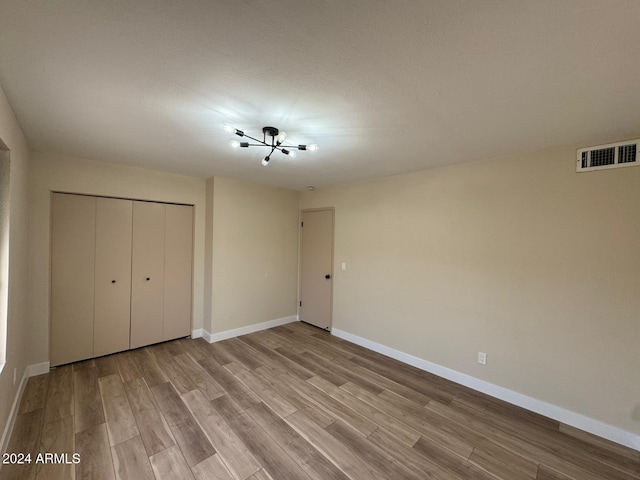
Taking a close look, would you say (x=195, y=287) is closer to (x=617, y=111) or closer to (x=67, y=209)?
(x=67, y=209)

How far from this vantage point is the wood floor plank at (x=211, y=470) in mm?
→ 1618

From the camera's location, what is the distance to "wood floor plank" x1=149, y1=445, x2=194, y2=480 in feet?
5.32

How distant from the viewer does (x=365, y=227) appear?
3.80 metres

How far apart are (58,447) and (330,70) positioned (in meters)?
3.17

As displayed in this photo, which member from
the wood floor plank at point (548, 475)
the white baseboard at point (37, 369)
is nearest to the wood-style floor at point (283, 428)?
the wood floor plank at point (548, 475)

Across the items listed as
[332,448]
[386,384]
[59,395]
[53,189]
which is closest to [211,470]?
[332,448]

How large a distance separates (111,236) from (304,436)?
10.7ft

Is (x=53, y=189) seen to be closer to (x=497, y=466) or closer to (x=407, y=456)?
(x=407, y=456)

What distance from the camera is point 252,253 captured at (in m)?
4.21

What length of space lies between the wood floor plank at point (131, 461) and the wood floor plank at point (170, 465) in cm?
4

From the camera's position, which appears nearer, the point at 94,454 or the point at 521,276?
the point at 94,454

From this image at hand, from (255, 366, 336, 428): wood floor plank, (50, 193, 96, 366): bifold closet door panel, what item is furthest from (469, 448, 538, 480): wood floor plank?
(50, 193, 96, 366): bifold closet door panel

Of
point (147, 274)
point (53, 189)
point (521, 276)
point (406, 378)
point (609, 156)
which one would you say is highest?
point (609, 156)

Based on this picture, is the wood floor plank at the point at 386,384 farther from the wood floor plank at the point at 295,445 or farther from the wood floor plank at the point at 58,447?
the wood floor plank at the point at 58,447
